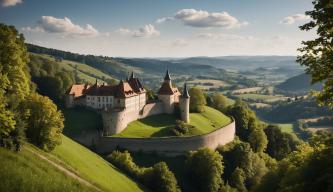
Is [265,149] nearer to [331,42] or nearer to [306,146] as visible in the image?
[306,146]

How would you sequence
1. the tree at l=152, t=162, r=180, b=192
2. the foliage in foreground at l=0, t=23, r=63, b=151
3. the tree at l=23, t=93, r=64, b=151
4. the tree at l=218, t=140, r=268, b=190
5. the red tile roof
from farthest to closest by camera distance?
the red tile roof
the tree at l=218, t=140, r=268, b=190
the tree at l=152, t=162, r=180, b=192
the tree at l=23, t=93, r=64, b=151
the foliage in foreground at l=0, t=23, r=63, b=151

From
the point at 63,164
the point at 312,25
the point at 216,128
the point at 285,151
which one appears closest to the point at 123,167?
the point at 63,164

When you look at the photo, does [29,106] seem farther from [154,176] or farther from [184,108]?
[184,108]

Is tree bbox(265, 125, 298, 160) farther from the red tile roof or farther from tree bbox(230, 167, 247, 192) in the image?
the red tile roof

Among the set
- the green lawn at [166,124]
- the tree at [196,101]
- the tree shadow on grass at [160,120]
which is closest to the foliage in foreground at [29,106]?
the green lawn at [166,124]

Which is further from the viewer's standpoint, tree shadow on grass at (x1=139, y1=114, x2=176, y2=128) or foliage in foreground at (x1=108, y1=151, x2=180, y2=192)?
tree shadow on grass at (x1=139, y1=114, x2=176, y2=128)

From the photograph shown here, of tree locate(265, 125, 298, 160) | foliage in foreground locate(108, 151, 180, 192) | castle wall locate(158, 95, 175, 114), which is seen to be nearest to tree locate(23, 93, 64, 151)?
foliage in foreground locate(108, 151, 180, 192)
